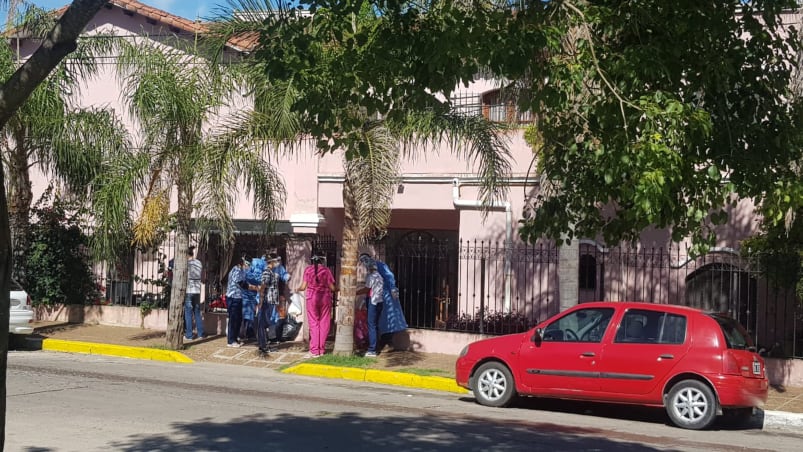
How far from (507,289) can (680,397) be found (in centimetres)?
703

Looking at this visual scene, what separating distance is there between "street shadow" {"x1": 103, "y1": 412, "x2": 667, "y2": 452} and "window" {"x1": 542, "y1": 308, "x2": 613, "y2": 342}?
1.39m

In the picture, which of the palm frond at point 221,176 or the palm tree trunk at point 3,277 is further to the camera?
the palm frond at point 221,176

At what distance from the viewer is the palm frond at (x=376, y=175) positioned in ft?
51.5

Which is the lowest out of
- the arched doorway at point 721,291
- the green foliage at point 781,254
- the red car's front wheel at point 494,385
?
the red car's front wheel at point 494,385

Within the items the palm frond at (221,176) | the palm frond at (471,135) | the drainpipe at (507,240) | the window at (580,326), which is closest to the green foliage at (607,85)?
the window at (580,326)

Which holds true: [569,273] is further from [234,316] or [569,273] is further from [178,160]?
[178,160]

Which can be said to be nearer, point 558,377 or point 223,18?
point 558,377

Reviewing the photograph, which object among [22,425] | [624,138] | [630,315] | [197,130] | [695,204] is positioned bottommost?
[22,425]

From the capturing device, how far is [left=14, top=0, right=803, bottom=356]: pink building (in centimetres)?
1684

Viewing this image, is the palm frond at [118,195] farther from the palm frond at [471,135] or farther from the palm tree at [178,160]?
the palm frond at [471,135]

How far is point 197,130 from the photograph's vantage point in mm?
16938

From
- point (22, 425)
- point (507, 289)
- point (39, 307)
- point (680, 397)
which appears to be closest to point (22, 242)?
Result: point (39, 307)

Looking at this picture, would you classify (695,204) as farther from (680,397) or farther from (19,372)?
(19,372)

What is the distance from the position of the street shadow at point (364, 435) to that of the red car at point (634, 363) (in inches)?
38.8
